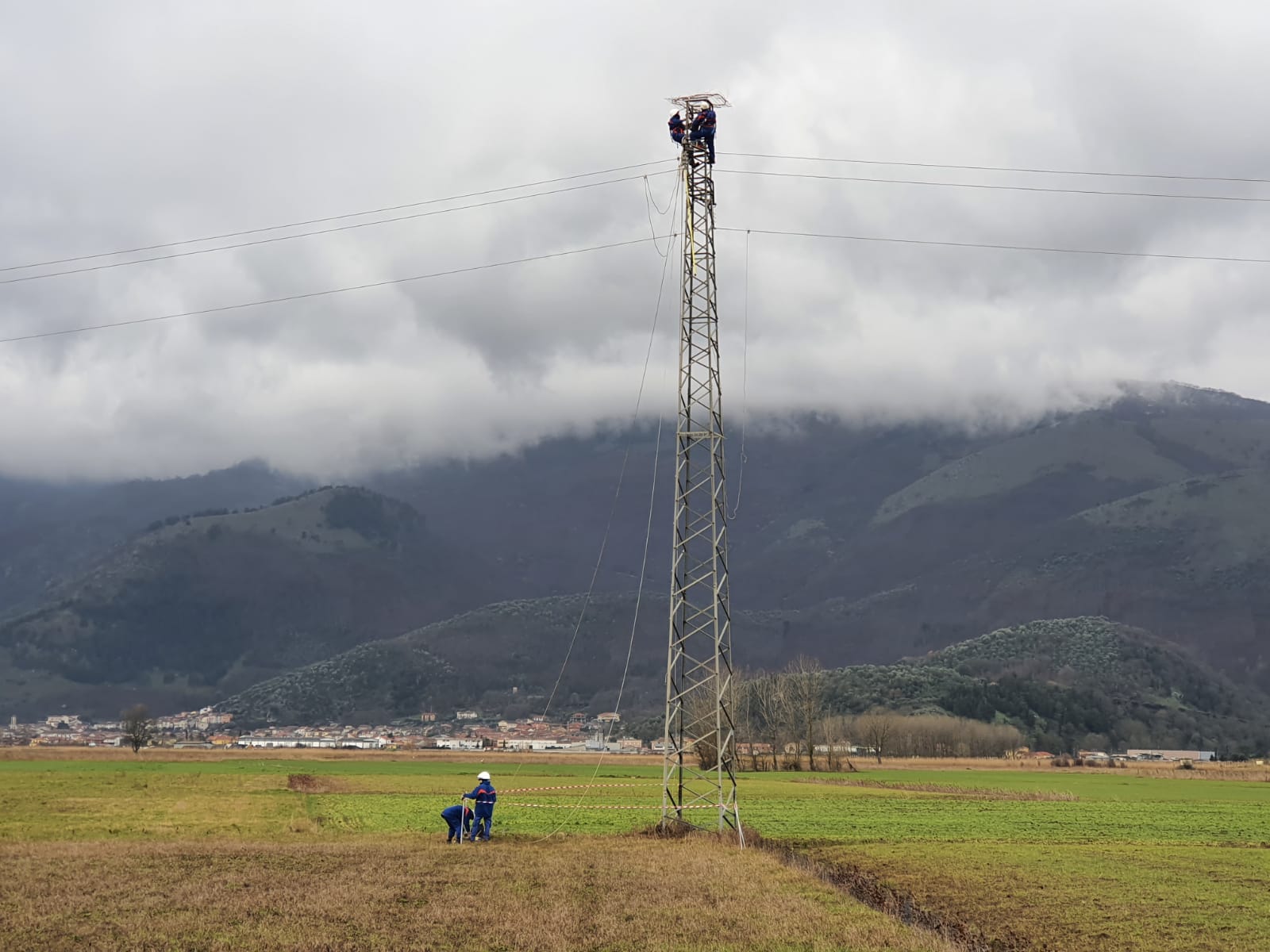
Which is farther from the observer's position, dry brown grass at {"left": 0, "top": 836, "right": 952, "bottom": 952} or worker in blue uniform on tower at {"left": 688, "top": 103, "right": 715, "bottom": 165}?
worker in blue uniform on tower at {"left": 688, "top": 103, "right": 715, "bottom": 165}

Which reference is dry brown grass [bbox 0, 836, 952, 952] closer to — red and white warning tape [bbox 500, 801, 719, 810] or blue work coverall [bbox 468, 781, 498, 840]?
blue work coverall [bbox 468, 781, 498, 840]

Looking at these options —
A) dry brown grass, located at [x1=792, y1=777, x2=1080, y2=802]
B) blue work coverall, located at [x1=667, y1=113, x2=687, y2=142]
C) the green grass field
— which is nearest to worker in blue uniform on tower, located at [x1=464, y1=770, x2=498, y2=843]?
the green grass field

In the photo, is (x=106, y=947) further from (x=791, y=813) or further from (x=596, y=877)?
(x=791, y=813)

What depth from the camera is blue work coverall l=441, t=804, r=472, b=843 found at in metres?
42.0

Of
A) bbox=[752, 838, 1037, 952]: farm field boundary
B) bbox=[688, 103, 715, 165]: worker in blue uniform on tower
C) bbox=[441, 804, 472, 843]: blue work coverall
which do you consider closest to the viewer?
bbox=[752, 838, 1037, 952]: farm field boundary

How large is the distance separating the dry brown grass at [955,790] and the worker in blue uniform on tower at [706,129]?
54.5 m

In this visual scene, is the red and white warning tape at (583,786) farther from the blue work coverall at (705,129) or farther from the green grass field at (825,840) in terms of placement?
the blue work coverall at (705,129)

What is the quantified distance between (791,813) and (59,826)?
36.1 metres

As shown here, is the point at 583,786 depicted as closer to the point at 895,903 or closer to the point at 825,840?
the point at 825,840

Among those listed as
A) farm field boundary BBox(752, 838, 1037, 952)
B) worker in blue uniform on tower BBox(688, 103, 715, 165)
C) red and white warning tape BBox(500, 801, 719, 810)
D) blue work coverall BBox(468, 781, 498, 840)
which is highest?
worker in blue uniform on tower BBox(688, 103, 715, 165)

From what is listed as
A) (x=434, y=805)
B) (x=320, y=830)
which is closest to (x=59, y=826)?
(x=320, y=830)

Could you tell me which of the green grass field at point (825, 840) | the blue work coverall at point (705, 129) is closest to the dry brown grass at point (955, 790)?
the green grass field at point (825, 840)

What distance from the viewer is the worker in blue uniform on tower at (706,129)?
5062 cm

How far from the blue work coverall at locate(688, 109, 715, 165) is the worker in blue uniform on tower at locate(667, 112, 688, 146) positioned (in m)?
0.37
